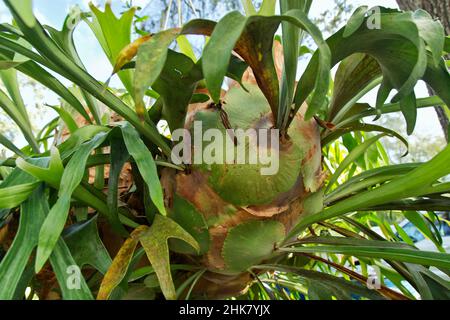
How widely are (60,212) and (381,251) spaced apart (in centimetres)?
32

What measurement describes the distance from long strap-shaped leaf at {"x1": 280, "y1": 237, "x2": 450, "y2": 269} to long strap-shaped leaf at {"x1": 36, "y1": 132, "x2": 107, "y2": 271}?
0.24 metres

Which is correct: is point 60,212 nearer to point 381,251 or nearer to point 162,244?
point 162,244

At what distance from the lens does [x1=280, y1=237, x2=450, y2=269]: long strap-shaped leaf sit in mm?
425

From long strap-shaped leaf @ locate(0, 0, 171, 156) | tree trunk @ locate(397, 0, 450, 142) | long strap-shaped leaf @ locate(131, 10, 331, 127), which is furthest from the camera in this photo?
tree trunk @ locate(397, 0, 450, 142)

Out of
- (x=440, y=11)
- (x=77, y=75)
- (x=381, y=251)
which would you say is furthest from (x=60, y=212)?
(x=440, y=11)

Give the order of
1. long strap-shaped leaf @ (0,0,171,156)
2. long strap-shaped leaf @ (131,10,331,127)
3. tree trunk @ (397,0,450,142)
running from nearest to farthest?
long strap-shaped leaf @ (131,10,331,127) → long strap-shaped leaf @ (0,0,171,156) → tree trunk @ (397,0,450,142)

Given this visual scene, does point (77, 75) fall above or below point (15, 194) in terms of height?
above

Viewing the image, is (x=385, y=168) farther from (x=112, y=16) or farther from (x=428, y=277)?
(x=112, y=16)

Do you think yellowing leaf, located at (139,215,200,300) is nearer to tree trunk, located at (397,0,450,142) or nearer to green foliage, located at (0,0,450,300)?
green foliage, located at (0,0,450,300)

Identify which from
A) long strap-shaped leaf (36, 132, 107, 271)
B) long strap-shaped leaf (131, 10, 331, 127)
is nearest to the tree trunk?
long strap-shaped leaf (131, 10, 331, 127)

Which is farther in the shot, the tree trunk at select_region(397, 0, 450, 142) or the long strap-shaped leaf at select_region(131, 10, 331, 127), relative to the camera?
the tree trunk at select_region(397, 0, 450, 142)

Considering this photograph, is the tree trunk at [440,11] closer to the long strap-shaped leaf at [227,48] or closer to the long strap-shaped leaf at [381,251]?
the long strap-shaped leaf at [381,251]

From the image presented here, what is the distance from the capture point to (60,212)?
0.34 m

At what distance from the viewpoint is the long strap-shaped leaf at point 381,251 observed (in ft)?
1.40
